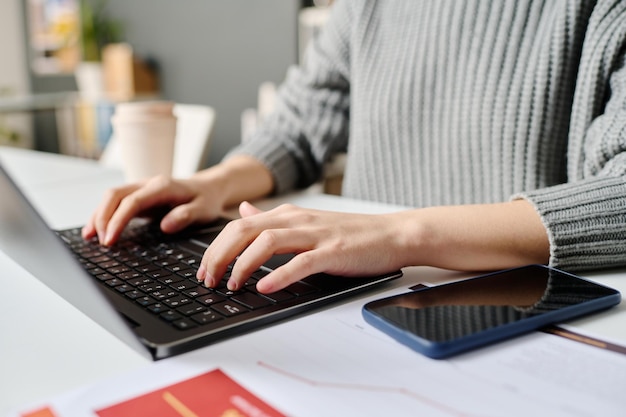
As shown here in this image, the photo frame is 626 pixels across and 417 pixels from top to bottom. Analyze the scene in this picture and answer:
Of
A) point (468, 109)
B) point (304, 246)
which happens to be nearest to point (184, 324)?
point (304, 246)

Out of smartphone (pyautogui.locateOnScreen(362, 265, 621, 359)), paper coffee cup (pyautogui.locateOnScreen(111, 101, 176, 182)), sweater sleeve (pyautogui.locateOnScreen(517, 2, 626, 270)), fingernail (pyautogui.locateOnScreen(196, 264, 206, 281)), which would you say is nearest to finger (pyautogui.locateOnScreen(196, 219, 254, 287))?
fingernail (pyautogui.locateOnScreen(196, 264, 206, 281))

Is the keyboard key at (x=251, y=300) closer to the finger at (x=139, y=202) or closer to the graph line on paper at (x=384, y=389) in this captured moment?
the graph line on paper at (x=384, y=389)

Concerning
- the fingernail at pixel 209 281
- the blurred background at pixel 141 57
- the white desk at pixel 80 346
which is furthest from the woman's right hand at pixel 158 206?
the blurred background at pixel 141 57

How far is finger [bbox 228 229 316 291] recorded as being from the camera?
49 centimetres

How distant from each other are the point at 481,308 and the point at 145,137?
0.64 metres

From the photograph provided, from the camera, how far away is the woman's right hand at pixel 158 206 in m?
0.69

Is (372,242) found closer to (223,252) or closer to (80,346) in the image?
(223,252)

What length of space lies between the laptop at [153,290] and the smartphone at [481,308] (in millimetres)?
61

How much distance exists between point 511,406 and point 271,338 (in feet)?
0.55

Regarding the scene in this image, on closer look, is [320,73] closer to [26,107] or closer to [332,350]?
[332,350]

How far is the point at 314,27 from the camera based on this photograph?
9.53 feet

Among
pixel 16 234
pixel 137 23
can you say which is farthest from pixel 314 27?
pixel 16 234

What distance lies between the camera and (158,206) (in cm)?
77

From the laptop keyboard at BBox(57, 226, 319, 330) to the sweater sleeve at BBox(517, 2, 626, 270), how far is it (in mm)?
248
